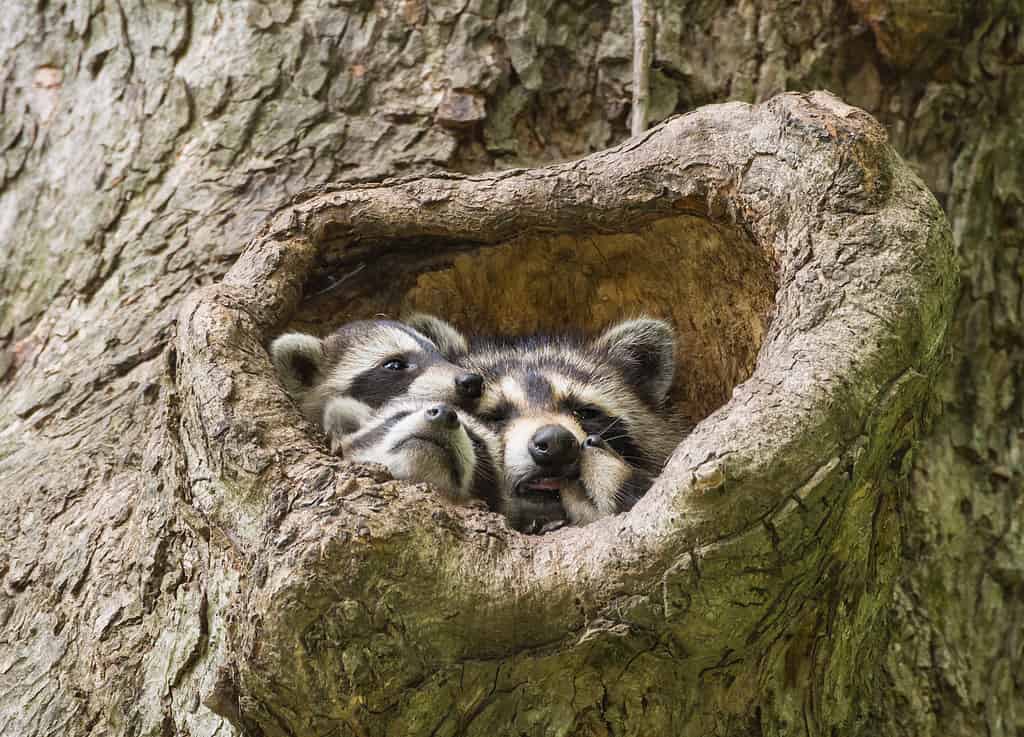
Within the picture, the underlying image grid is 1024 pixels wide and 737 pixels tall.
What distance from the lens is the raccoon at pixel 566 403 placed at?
377 cm

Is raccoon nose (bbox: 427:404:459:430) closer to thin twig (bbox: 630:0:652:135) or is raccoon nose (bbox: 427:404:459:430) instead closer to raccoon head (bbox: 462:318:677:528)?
raccoon head (bbox: 462:318:677:528)

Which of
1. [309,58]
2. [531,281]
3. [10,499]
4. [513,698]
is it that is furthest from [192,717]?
[309,58]

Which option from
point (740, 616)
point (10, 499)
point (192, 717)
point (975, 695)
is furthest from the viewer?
point (975, 695)

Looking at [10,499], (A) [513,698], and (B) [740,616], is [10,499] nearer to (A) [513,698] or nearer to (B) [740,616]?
(A) [513,698]

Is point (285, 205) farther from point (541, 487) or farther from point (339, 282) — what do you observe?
point (541, 487)

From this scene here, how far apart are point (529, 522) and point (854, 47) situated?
2.35 meters

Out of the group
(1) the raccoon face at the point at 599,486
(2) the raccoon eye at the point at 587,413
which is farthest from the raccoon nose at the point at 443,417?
(2) the raccoon eye at the point at 587,413

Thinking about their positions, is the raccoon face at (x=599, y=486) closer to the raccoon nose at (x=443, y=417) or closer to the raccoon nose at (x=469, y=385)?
the raccoon nose at (x=469, y=385)

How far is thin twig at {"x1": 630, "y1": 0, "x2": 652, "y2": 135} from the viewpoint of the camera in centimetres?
426

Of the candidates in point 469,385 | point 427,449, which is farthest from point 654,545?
point 469,385

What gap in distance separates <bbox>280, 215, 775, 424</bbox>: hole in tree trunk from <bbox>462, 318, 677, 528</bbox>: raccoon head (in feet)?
0.40

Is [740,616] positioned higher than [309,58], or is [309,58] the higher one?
[309,58]

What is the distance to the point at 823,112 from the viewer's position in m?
3.21

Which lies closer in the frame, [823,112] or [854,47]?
[823,112]
